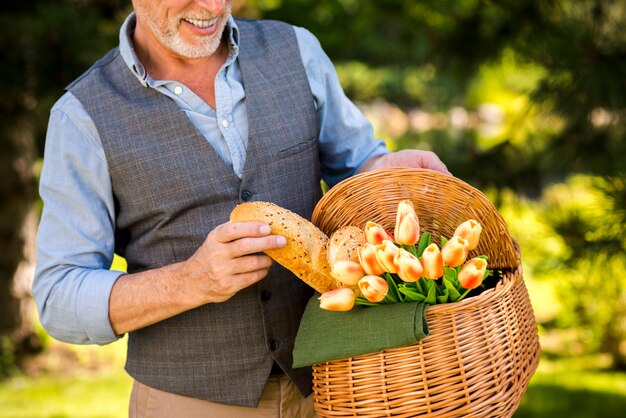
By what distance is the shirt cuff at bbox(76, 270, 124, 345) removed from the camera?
1760 millimetres

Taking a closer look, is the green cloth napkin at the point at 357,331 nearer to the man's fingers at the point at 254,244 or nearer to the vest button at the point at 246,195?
the man's fingers at the point at 254,244

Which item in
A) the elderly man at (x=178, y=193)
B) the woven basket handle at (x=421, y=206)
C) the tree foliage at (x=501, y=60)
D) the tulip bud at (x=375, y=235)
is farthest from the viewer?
the tree foliage at (x=501, y=60)

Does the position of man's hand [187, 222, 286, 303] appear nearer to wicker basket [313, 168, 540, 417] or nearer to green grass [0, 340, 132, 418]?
wicker basket [313, 168, 540, 417]

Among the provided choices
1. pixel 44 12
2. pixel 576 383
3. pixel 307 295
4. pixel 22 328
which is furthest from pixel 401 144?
pixel 307 295

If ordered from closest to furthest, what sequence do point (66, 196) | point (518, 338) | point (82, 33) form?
point (518, 338) → point (66, 196) → point (82, 33)

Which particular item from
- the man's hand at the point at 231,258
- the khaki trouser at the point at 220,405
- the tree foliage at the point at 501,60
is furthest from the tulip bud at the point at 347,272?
the tree foliage at the point at 501,60

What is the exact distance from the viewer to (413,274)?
1498mm

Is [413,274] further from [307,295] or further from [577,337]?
[577,337]

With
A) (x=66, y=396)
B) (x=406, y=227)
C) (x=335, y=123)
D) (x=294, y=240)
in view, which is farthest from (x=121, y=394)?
(x=406, y=227)

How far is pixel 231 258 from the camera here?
158 centimetres

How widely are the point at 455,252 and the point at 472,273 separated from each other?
0.05m

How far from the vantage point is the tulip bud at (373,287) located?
153 cm

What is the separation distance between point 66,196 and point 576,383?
396 cm

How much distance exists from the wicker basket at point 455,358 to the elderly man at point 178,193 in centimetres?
21
